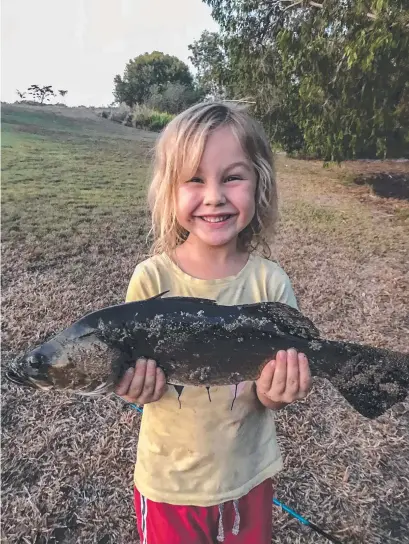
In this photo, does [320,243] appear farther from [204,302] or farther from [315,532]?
[204,302]

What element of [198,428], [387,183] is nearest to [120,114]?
[387,183]

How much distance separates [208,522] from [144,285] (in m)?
0.78

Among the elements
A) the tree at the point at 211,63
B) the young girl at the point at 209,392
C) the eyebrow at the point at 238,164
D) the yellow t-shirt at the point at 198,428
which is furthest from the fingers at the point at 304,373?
the tree at the point at 211,63

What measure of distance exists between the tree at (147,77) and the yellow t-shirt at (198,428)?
4648mm

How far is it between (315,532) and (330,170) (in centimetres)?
768

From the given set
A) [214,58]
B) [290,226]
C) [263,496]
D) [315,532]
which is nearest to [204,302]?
[263,496]

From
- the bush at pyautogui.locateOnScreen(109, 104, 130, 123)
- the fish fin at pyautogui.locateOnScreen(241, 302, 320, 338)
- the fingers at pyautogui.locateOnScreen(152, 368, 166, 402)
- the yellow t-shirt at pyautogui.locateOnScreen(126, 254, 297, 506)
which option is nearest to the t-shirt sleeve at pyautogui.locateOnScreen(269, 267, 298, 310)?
the yellow t-shirt at pyautogui.locateOnScreen(126, 254, 297, 506)

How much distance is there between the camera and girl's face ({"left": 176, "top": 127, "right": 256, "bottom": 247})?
139cm

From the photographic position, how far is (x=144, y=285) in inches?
56.0

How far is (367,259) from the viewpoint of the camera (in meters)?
5.35

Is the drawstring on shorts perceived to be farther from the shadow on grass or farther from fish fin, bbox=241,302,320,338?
the shadow on grass

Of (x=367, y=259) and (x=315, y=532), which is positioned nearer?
(x=315, y=532)

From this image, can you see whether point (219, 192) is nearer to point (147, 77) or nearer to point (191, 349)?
point (191, 349)

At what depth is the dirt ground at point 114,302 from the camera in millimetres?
2238
